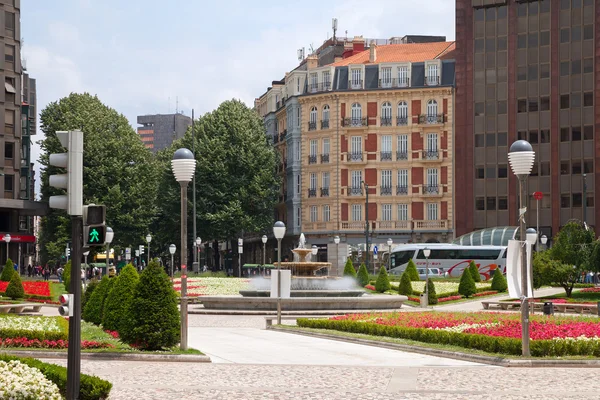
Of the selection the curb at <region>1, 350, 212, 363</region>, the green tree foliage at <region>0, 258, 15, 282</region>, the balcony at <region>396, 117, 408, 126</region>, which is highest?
the balcony at <region>396, 117, 408, 126</region>

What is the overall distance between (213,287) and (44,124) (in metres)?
30.8

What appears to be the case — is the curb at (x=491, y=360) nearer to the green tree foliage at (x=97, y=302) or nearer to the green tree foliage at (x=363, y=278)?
the green tree foliage at (x=97, y=302)

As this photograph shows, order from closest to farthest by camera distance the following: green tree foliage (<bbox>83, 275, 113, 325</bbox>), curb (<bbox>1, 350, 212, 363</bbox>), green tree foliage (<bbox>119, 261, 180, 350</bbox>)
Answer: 1. curb (<bbox>1, 350, 212, 363</bbox>)
2. green tree foliage (<bbox>119, 261, 180, 350</bbox>)
3. green tree foliage (<bbox>83, 275, 113, 325</bbox>)

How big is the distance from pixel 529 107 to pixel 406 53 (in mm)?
13894

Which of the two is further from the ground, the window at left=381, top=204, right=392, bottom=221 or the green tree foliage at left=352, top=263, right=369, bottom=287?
the window at left=381, top=204, right=392, bottom=221

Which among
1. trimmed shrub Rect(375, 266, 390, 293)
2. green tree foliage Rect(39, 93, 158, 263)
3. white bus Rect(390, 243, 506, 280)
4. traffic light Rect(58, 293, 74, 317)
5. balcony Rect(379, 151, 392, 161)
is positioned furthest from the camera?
balcony Rect(379, 151, 392, 161)

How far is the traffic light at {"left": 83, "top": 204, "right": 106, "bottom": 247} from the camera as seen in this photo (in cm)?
1249

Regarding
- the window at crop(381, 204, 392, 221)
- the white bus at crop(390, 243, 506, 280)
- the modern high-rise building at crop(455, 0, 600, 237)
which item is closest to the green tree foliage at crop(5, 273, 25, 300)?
the white bus at crop(390, 243, 506, 280)

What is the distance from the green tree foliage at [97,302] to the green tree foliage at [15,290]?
14.9m

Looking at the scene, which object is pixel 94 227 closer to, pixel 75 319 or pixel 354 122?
pixel 75 319

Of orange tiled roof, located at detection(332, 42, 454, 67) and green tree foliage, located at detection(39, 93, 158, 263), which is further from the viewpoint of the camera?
orange tiled roof, located at detection(332, 42, 454, 67)

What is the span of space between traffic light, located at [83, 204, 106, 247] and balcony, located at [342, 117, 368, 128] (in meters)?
78.7

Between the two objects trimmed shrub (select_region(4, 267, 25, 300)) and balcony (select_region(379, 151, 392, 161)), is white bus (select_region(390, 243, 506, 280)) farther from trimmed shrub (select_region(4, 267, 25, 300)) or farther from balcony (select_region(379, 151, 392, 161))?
trimmed shrub (select_region(4, 267, 25, 300))

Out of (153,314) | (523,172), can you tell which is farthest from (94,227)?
(523,172)
